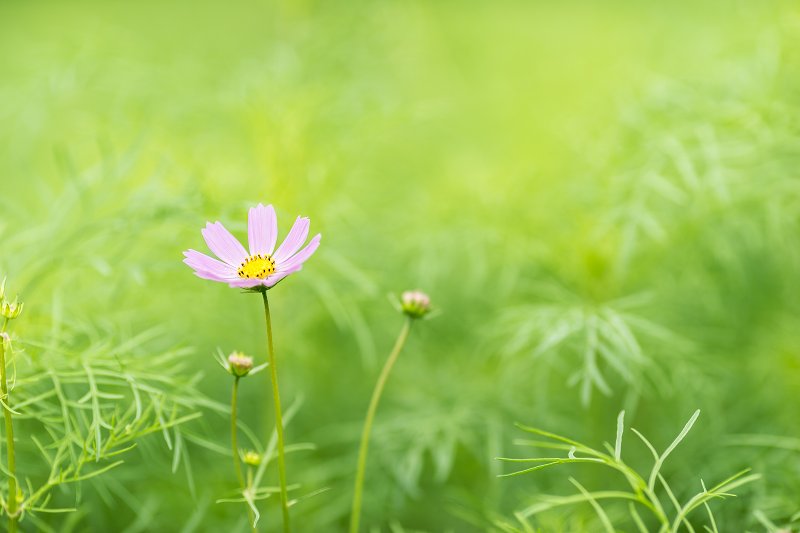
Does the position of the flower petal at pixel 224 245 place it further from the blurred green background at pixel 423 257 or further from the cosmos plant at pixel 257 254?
the blurred green background at pixel 423 257

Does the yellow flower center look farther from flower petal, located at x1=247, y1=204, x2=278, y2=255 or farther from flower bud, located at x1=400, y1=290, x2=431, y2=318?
flower bud, located at x1=400, y1=290, x2=431, y2=318

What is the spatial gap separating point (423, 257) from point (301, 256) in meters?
0.57

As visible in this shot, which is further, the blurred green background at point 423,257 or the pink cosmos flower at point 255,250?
the blurred green background at point 423,257

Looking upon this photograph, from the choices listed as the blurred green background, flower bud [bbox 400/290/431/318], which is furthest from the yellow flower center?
the blurred green background

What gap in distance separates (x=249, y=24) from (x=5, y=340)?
232 centimetres

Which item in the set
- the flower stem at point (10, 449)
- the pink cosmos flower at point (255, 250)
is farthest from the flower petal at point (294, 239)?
the flower stem at point (10, 449)

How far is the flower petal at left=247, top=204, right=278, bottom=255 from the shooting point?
662 mm

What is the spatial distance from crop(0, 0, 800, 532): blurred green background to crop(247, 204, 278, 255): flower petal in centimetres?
20

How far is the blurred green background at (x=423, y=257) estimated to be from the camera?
0.95 metres

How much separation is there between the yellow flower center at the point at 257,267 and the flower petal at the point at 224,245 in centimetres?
1

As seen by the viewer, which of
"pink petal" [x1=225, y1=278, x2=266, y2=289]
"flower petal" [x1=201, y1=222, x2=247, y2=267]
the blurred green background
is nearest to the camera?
"pink petal" [x1=225, y1=278, x2=266, y2=289]

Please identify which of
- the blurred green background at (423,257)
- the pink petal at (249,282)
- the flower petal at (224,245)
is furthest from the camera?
the blurred green background at (423,257)

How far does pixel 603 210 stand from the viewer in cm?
107

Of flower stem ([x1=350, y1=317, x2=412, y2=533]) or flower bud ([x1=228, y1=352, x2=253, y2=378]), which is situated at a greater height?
flower bud ([x1=228, y1=352, x2=253, y2=378])
